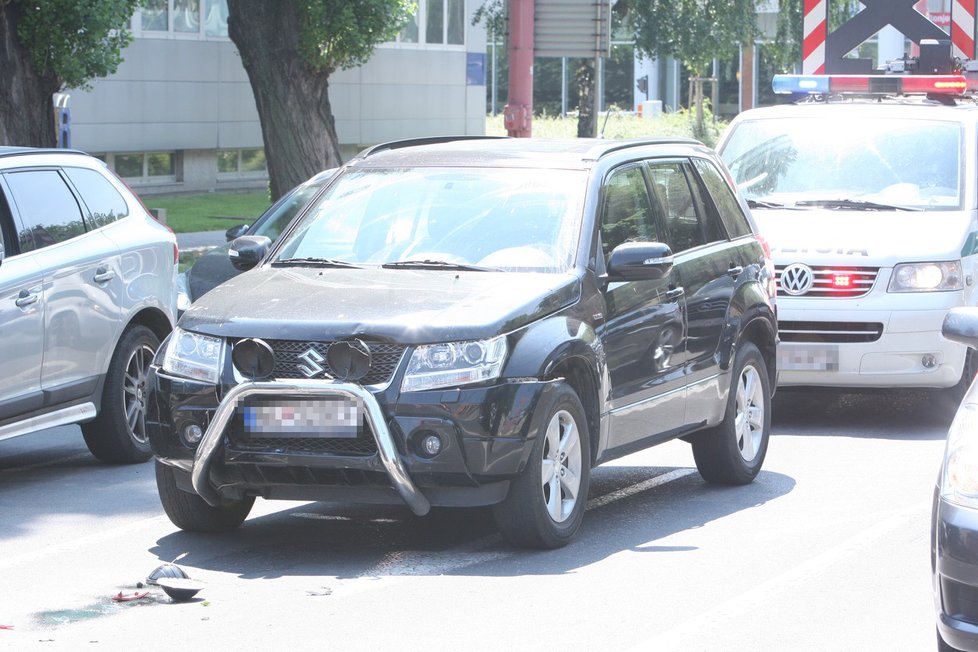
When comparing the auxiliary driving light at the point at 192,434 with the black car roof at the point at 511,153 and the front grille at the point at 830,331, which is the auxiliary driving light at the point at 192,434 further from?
the front grille at the point at 830,331

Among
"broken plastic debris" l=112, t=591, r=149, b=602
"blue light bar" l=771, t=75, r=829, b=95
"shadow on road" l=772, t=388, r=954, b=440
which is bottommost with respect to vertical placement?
"shadow on road" l=772, t=388, r=954, b=440

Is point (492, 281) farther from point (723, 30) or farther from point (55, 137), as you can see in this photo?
point (723, 30)

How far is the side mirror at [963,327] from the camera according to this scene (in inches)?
208

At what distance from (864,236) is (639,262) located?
3.82 metres

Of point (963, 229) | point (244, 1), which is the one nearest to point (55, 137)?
point (244, 1)

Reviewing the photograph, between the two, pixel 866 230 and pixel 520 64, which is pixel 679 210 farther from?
pixel 520 64

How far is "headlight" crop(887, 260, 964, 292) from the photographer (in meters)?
10.7

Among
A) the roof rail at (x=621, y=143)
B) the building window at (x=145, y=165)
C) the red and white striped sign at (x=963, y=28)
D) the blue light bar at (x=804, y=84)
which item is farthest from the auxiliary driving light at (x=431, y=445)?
the building window at (x=145, y=165)

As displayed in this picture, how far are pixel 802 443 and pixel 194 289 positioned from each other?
Result: 181 inches

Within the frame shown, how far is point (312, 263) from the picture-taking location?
777 centimetres

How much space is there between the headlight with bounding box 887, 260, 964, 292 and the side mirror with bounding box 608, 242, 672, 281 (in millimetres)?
3587

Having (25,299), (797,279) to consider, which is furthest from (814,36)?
(25,299)

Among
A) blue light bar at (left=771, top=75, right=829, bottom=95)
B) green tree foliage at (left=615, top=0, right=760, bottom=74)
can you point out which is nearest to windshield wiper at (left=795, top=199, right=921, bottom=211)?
blue light bar at (left=771, top=75, right=829, bottom=95)

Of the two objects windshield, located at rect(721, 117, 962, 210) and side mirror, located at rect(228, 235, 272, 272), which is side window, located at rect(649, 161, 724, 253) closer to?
side mirror, located at rect(228, 235, 272, 272)
